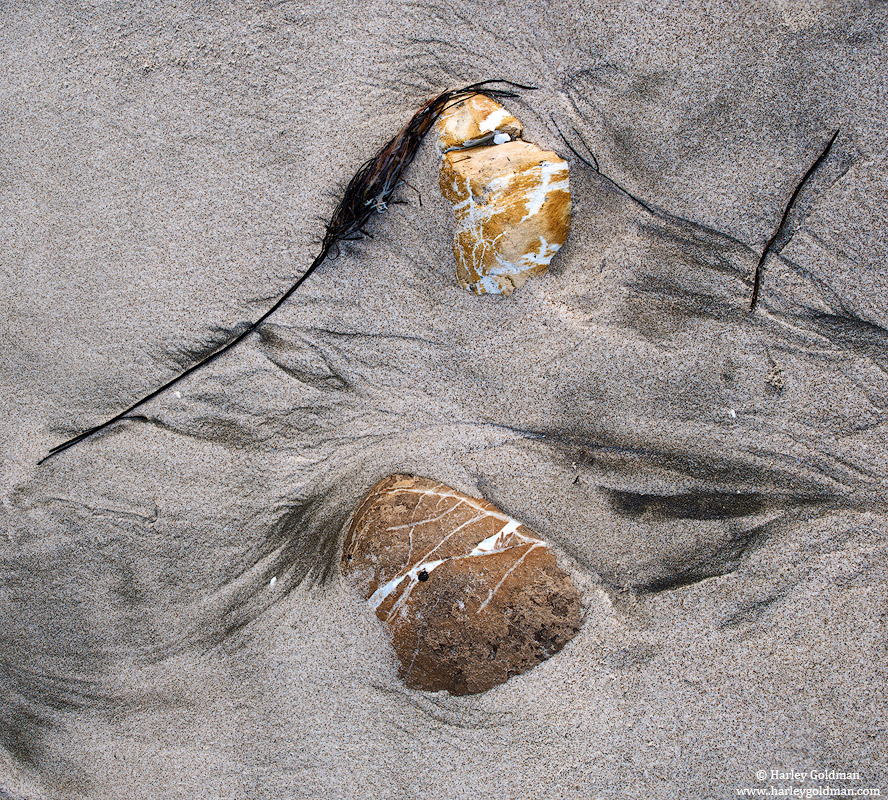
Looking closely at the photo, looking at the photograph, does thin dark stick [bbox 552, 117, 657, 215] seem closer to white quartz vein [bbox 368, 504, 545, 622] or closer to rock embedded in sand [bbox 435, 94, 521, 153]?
rock embedded in sand [bbox 435, 94, 521, 153]

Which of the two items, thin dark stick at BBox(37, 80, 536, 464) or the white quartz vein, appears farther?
thin dark stick at BBox(37, 80, 536, 464)

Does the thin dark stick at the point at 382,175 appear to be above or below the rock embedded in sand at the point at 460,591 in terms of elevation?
above

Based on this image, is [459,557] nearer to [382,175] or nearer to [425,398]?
[425,398]

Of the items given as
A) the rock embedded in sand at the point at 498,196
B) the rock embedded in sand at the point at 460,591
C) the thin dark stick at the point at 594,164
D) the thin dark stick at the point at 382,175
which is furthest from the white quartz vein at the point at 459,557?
the thin dark stick at the point at 594,164

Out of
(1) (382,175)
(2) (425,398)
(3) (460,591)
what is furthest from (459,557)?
(1) (382,175)

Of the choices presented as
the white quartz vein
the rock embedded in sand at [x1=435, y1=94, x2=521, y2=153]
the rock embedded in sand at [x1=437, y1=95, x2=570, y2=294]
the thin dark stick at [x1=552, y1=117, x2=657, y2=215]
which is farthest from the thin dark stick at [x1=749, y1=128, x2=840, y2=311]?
the white quartz vein

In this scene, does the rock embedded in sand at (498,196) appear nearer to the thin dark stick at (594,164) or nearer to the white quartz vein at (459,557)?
the thin dark stick at (594,164)
